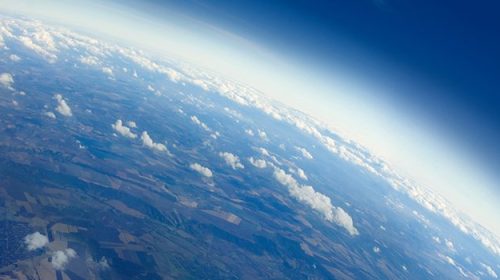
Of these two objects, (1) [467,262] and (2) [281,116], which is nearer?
(1) [467,262]

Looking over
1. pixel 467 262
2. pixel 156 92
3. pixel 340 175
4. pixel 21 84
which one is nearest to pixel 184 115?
pixel 156 92

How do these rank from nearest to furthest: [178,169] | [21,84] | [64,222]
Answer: [64,222], [178,169], [21,84]

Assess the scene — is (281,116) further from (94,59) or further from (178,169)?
(178,169)

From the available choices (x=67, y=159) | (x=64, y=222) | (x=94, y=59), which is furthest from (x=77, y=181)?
(x=94, y=59)

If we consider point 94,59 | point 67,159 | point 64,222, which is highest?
point 64,222

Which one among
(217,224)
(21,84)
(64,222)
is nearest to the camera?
(64,222)

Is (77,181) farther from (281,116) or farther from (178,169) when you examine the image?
(281,116)

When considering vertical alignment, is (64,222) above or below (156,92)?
above
